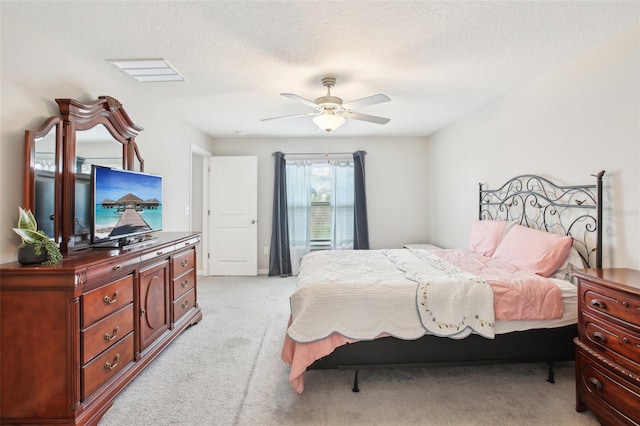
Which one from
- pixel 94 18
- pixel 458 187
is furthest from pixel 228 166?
pixel 458 187

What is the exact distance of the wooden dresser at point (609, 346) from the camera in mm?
1501

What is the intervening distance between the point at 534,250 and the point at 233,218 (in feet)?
14.0

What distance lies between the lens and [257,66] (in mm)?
A: 2551

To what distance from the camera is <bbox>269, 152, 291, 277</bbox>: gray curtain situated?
17.0 ft

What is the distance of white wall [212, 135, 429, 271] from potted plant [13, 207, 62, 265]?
12.1 ft

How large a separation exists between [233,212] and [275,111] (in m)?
2.11

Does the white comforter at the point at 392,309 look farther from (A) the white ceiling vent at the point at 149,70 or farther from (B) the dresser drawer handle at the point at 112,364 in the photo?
(A) the white ceiling vent at the point at 149,70

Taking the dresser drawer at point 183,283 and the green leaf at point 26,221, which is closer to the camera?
the green leaf at point 26,221

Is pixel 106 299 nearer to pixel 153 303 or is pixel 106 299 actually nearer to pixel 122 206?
pixel 153 303

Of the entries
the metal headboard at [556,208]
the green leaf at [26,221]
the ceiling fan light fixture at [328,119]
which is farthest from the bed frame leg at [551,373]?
the green leaf at [26,221]

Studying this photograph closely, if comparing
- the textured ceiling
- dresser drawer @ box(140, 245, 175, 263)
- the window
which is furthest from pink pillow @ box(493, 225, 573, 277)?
dresser drawer @ box(140, 245, 175, 263)

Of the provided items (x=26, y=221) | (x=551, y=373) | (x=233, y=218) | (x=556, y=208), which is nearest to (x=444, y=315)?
(x=551, y=373)

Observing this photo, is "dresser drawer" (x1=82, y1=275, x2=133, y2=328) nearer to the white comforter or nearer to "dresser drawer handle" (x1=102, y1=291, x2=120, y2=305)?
"dresser drawer handle" (x1=102, y1=291, x2=120, y2=305)

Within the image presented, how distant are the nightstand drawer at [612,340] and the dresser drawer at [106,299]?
2896mm
